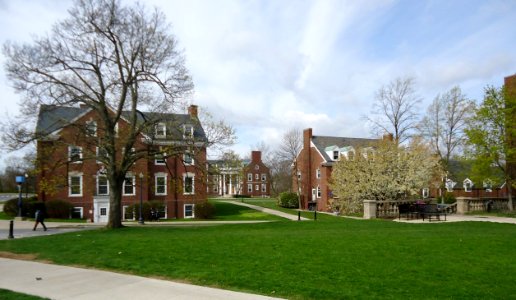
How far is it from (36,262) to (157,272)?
4593 millimetres

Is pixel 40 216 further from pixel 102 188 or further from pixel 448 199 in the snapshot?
pixel 448 199

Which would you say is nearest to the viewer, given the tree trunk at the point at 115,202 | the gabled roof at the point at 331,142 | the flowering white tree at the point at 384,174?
the tree trunk at the point at 115,202

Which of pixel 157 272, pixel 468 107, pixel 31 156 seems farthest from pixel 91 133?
pixel 468 107

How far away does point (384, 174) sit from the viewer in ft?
113

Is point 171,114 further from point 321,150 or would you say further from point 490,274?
point 321,150

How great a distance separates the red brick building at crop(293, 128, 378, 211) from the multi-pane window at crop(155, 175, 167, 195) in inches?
705

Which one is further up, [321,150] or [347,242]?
[321,150]

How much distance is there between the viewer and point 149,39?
71.5ft

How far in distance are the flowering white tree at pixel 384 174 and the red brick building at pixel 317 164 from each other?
10.3 metres

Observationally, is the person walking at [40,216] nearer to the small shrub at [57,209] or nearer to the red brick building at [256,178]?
the small shrub at [57,209]

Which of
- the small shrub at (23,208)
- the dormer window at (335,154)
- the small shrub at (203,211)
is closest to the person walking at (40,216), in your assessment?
the small shrub at (23,208)

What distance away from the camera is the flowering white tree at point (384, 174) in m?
34.1

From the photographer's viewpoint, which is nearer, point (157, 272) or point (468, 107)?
point (157, 272)

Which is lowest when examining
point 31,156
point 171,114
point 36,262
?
point 36,262
